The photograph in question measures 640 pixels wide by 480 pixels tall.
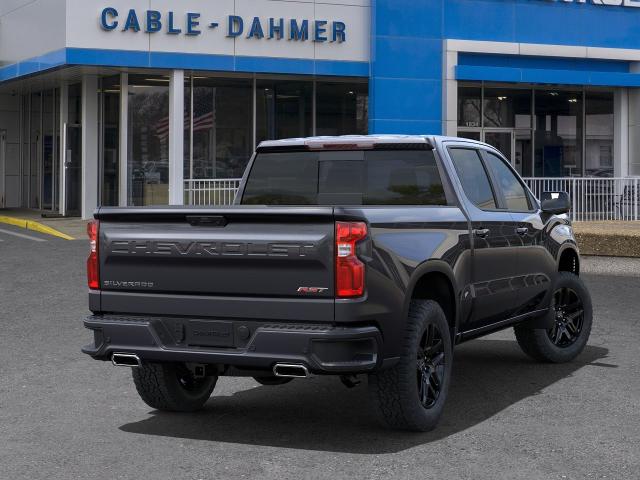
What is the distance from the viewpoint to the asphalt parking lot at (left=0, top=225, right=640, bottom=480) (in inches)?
241

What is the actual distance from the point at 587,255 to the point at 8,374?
9.95 m

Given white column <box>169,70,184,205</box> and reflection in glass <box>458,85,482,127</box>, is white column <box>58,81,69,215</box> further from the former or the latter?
reflection in glass <box>458,85,482,127</box>

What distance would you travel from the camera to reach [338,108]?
2873 centimetres

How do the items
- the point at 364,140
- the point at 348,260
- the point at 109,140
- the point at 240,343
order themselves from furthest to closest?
1. the point at 109,140
2. the point at 364,140
3. the point at 240,343
4. the point at 348,260

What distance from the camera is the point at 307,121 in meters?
28.6

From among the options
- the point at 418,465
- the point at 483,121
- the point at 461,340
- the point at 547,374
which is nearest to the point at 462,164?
the point at 461,340

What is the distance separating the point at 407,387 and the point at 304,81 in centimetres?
2226

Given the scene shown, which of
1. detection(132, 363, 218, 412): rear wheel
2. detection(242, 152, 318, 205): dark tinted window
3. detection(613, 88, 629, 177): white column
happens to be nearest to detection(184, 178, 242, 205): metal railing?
detection(613, 88, 629, 177): white column

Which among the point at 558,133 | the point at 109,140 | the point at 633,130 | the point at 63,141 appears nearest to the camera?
the point at 109,140

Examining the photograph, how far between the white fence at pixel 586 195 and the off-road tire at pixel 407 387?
19.0m

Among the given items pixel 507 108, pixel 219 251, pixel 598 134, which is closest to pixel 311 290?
pixel 219 251

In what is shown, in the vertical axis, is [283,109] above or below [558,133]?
above

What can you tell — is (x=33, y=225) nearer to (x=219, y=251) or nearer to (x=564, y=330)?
(x=564, y=330)

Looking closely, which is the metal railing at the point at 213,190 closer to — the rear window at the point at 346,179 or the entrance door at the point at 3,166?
the entrance door at the point at 3,166
